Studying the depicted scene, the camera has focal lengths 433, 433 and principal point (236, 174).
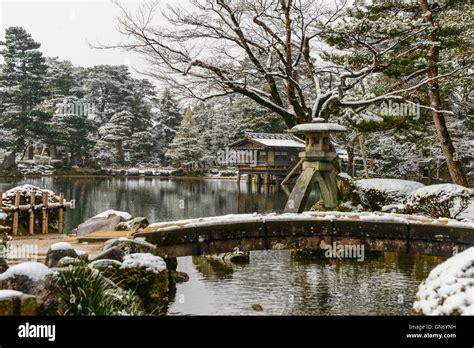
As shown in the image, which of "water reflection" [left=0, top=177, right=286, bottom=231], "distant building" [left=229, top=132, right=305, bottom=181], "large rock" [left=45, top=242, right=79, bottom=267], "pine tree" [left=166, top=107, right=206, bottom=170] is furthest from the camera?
"pine tree" [left=166, top=107, right=206, bottom=170]

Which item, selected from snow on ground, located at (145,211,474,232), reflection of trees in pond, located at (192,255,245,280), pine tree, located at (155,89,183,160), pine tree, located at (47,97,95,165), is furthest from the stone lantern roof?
pine tree, located at (155,89,183,160)

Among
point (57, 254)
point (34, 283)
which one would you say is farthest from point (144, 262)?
point (34, 283)

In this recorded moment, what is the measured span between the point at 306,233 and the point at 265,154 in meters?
25.6

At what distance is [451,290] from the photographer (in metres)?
3.46

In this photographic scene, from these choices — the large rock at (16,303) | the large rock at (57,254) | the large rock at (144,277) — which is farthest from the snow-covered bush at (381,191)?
the large rock at (16,303)

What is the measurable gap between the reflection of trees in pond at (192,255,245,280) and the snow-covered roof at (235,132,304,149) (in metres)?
21.2

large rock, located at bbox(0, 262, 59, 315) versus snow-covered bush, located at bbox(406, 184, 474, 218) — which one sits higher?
snow-covered bush, located at bbox(406, 184, 474, 218)

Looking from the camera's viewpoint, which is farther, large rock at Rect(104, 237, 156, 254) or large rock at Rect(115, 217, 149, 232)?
large rock at Rect(115, 217, 149, 232)

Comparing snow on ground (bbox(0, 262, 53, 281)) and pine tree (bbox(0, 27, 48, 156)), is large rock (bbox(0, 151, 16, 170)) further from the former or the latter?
snow on ground (bbox(0, 262, 53, 281))

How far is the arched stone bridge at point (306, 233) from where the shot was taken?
7.17m

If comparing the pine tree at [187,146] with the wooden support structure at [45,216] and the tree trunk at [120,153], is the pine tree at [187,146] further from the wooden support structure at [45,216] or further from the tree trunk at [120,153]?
the wooden support structure at [45,216]

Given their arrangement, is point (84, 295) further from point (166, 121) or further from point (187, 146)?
point (166, 121)

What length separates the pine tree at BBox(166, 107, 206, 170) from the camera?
113 ft
